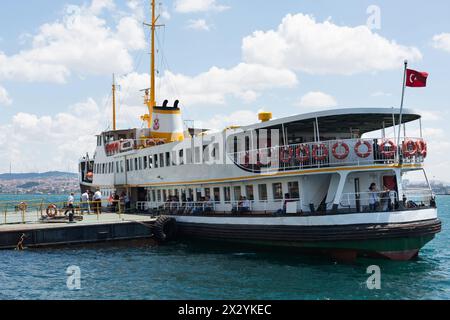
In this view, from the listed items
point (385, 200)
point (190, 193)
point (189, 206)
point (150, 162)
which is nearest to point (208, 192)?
point (189, 206)

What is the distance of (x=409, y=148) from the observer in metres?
19.6

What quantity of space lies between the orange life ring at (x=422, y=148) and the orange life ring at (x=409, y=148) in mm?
226

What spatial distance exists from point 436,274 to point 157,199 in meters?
17.6

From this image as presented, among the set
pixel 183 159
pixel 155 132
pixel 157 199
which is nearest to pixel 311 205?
pixel 183 159

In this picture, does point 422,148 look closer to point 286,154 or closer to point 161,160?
point 286,154

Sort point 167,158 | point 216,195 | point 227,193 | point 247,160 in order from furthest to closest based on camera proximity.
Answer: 1. point 167,158
2. point 216,195
3. point 227,193
4. point 247,160

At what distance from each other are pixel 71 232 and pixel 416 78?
17608mm

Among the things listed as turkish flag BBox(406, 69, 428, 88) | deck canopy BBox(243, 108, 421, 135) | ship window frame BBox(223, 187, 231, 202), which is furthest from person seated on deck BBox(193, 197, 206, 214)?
turkish flag BBox(406, 69, 428, 88)

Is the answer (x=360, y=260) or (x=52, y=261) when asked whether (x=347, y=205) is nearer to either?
(x=360, y=260)

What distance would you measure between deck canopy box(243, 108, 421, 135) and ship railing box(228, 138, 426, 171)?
1098mm

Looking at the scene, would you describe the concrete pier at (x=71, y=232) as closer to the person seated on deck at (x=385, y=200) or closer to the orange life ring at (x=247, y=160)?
the orange life ring at (x=247, y=160)

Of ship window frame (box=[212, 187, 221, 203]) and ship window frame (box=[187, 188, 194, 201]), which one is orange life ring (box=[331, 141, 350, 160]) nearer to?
ship window frame (box=[212, 187, 221, 203])

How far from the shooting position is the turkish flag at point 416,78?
18656 millimetres

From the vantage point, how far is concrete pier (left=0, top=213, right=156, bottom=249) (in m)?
23.1
